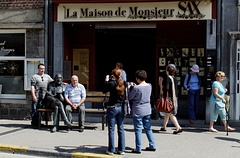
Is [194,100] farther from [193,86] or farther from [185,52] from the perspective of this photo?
[185,52]

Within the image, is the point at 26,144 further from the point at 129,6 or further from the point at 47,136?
the point at 129,6

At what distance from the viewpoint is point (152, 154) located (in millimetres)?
7434

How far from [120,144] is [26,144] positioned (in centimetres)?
219

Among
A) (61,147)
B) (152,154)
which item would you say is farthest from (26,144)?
(152,154)

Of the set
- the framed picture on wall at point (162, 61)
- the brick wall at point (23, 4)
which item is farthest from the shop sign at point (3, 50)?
the framed picture on wall at point (162, 61)

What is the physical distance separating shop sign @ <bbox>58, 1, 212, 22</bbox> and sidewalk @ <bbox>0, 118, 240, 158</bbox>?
3.18m

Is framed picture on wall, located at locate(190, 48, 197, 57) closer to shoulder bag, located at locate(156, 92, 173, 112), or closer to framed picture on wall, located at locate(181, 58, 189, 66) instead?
framed picture on wall, located at locate(181, 58, 189, 66)

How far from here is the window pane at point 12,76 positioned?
12359 mm

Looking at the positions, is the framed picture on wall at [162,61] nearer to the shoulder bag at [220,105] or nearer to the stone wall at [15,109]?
the shoulder bag at [220,105]

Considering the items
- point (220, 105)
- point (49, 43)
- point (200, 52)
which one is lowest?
Result: point (220, 105)

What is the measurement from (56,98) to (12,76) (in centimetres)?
310

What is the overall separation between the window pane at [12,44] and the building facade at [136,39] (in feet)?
0.57

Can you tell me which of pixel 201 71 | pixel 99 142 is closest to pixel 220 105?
pixel 201 71

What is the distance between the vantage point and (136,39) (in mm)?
12961
